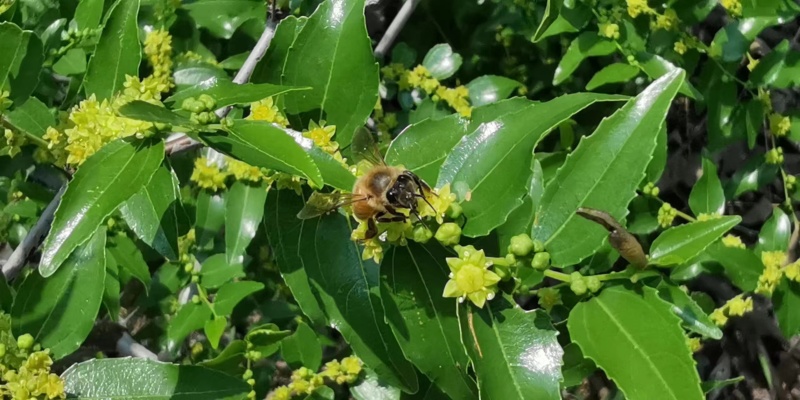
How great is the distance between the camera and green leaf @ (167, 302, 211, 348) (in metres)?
2.10

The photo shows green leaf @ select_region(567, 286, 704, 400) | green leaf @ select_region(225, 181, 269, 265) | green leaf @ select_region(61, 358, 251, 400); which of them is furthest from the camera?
green leaf @ select_region(225, 181, 269, 265)

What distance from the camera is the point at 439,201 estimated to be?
1.20m

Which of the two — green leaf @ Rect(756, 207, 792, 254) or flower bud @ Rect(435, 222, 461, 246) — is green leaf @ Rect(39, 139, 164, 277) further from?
green leaf @ Rect(756, 207, 792, 254)

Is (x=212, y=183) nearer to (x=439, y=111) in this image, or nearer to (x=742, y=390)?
(x=439, y=111)

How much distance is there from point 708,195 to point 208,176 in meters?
1.60

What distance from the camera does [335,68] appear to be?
1436 mm

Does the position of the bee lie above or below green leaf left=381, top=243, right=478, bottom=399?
above

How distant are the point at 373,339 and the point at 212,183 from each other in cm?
99

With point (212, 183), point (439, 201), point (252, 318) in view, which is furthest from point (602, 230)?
point (252, 318)

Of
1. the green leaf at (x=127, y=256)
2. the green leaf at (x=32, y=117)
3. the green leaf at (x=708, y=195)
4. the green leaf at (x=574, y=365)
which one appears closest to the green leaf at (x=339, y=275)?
the green leaf at (x=574, y=365)

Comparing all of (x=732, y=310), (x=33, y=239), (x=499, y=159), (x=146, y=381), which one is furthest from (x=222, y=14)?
(x=732, y=310)

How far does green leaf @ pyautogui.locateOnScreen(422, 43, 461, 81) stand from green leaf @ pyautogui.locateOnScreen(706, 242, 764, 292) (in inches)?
41.0

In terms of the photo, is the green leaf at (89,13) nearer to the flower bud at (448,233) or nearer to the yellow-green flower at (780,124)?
the flower bud at (448,233)

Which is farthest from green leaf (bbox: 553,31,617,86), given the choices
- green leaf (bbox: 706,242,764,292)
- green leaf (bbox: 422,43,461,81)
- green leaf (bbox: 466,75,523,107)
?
green leaf (bbox: 706,242,764,292)
